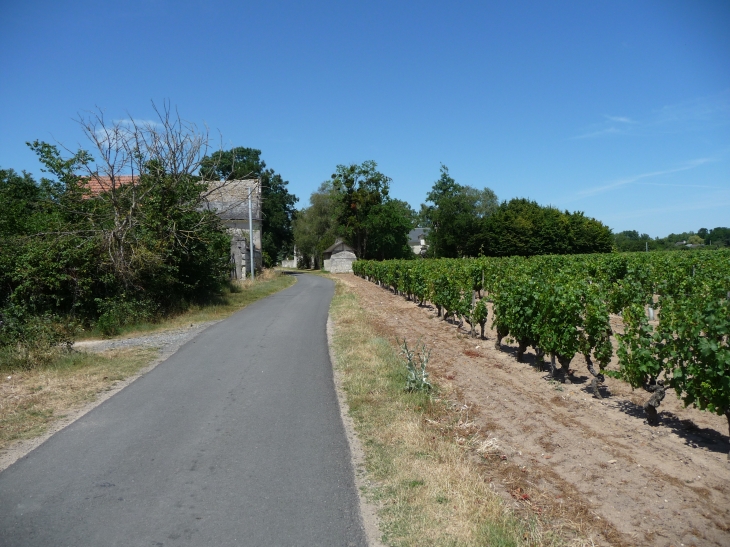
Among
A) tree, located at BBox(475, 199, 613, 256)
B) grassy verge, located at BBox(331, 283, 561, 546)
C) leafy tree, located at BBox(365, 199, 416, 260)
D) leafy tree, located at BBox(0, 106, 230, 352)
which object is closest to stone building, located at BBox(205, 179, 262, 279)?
leafy tree, located at BBox(0, 106, 230, 352)

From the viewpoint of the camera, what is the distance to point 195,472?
16.8ft

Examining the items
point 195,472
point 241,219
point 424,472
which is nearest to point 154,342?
point 195,472

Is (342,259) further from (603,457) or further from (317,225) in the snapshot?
(603,457)

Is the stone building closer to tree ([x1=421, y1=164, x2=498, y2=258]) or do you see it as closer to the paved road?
the paved road

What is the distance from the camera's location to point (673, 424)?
6477 mm

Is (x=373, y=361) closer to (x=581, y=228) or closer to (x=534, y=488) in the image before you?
(x=534, y=488)

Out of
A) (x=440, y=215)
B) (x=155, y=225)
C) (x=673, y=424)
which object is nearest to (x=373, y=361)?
(x=673, y=424)

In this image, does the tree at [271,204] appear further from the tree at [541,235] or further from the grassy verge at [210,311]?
the grassy verge at [210,311]

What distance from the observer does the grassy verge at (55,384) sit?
686 centimetres

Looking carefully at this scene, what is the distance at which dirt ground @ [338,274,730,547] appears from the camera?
421 centimetres

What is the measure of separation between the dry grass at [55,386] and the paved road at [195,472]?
0.54m

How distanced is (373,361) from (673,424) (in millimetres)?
5139

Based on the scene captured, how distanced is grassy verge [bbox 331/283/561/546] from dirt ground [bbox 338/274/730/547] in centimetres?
27

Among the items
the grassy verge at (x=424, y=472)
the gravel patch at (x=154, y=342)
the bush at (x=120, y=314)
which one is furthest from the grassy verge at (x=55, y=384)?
the grassy verge at (x=424, y=472)
